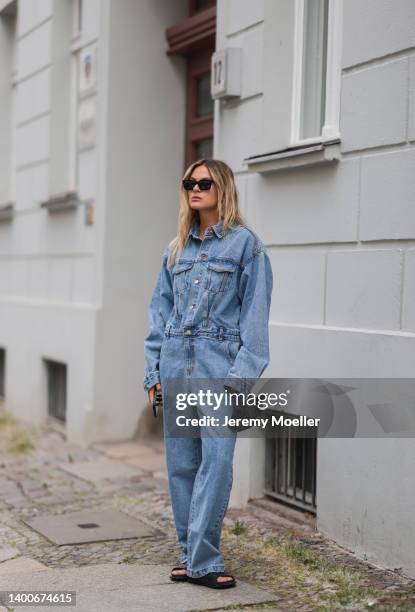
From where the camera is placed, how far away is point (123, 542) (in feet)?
16.7

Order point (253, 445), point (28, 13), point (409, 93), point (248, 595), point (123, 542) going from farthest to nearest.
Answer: point (28, 13), point (253, 445), point (123, 542), point (409, 93), point (248, 595)

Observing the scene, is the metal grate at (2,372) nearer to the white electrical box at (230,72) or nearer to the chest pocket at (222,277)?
the white electrical box at (230,72)

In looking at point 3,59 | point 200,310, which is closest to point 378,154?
point 200,310

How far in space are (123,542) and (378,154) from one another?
246cm

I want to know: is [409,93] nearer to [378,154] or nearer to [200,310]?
[378,154]

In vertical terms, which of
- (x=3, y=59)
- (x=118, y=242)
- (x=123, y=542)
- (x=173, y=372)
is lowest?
(x=123, y=542)

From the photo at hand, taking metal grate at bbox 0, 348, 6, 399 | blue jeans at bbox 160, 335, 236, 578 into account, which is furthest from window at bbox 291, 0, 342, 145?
metal grate at bbox 0, 348, 6, 399

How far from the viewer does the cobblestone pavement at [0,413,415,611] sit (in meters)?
4.17

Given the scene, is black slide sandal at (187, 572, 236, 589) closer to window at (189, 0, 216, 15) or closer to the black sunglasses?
the black sunglasses

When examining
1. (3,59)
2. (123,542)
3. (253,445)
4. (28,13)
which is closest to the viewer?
(123,542)

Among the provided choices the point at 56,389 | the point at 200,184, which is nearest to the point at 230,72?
the point at 200,184

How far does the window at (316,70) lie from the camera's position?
5164mm

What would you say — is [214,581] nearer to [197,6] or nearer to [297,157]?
[297,157]

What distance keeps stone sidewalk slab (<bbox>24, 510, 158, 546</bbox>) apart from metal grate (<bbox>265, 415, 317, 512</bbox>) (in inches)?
33.4
